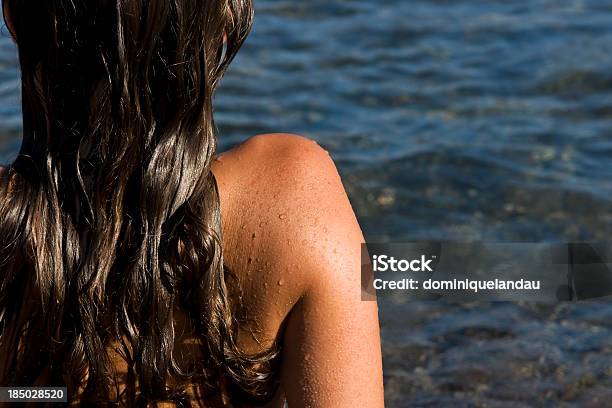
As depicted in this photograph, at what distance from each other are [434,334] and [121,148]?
271 centimetres

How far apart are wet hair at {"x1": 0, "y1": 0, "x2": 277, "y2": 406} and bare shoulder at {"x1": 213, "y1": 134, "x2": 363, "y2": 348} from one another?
0.14 ft

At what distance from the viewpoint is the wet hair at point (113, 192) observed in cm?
166

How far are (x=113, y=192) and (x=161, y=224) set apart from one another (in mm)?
106

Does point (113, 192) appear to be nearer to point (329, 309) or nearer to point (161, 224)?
point (161, 224)

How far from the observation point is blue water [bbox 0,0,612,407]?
4.01 m

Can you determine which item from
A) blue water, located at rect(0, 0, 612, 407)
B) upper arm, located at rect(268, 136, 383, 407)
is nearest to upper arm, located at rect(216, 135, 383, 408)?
upper arm, located at rect(268, 136, 383, 407)

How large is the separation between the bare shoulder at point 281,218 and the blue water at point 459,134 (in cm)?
217

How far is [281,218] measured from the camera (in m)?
1.72

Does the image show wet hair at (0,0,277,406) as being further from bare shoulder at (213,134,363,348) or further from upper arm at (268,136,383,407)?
upper arm at (268,136,383,407)

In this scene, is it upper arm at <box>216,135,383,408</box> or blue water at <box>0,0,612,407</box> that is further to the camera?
blue water at <box>0,0,612,407</box>

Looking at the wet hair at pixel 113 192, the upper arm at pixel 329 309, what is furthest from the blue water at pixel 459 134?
the wet hair at pixel 113 192

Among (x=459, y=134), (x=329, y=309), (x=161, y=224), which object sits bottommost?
(x=329, y=309)

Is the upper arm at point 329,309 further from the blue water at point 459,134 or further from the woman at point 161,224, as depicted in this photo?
the blue water at point 459,134

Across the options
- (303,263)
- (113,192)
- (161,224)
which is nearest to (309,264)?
(303,263)
